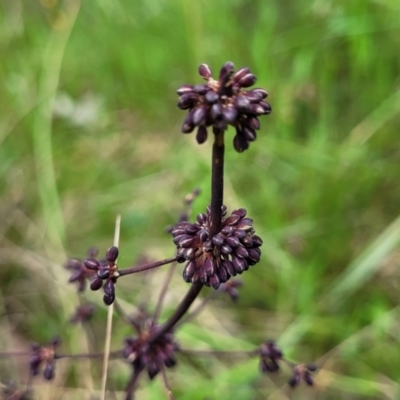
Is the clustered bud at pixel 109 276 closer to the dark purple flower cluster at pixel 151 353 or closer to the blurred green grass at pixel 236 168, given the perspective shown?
the dark purple flower cluster at pixel 151 353

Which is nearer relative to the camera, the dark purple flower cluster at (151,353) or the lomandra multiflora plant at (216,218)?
the lomandra multiflora plant at (216,218)

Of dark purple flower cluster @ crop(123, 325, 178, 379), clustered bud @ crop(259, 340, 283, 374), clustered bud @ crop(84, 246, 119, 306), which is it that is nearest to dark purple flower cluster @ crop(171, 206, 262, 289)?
clustered bud @ crop(84, 246, 119, 306)

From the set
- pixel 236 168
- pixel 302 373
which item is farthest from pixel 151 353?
pixel 236 168

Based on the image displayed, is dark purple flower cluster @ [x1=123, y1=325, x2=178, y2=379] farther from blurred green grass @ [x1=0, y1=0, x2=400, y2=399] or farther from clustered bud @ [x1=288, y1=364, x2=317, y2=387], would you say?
blurred green grass @ [x1=0, y1=0, x2=400, y2=399]

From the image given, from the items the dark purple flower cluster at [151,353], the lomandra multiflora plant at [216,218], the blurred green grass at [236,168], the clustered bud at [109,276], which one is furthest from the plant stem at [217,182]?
the blurred green grass at [236,168]

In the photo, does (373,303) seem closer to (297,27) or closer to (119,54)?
(297,27)

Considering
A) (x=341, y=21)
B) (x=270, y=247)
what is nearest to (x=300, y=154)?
(x=270, y=247)
